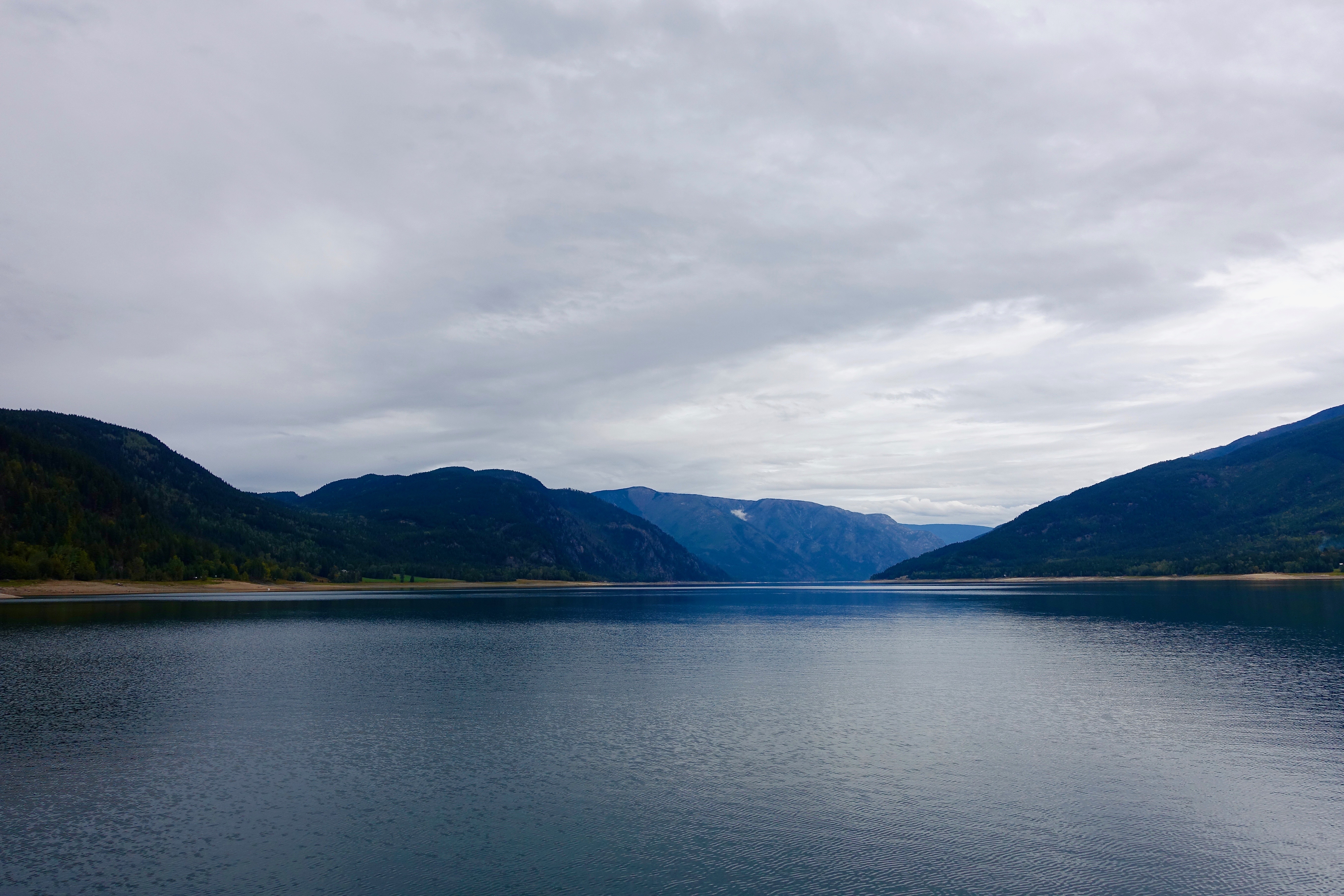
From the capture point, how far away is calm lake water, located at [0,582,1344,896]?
87.5 feet

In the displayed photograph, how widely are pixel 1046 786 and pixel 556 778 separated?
71.6ft

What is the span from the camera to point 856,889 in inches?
982

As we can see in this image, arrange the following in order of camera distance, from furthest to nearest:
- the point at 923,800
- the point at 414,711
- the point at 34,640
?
the point at 34,640 < the point at 414,711 < the point at 923,800

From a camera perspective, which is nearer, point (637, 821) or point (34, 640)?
point (637, 821)

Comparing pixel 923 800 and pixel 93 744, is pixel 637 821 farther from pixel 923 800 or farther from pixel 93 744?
pixel 93 744

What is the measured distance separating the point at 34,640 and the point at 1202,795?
110462 millimetres

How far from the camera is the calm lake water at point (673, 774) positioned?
26672 millimetres

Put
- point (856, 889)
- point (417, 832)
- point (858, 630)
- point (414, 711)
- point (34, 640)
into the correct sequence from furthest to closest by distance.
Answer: point (858, 630) < point (34, 640) < point (414, 711) < point (417, 832) < point (856, 889)

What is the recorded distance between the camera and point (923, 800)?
3397 centimetres

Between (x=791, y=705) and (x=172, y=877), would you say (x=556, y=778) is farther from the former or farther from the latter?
(x=791, y=705)

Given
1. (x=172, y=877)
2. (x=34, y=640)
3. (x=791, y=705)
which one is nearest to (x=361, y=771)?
(x=172, y=877)

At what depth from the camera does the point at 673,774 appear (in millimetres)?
38250

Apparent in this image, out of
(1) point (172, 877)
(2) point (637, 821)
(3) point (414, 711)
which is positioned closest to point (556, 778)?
(2) point (637, 821)

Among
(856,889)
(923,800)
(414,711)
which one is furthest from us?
(414,711)
